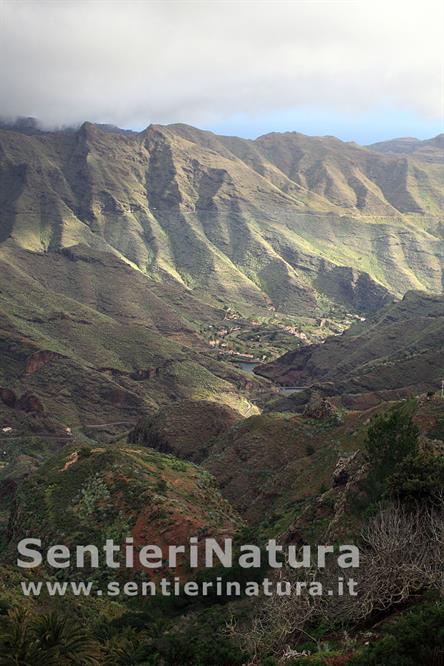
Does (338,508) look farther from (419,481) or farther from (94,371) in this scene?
(94,371)

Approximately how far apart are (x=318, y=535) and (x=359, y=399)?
7103 centimetres

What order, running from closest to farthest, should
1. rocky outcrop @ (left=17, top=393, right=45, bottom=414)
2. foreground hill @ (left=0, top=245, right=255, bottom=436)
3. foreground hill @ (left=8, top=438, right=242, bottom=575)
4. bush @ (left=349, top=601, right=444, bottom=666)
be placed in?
bush @ (left=349, top=601, right=444, bottom=666)
foreground hill @ (left=8, top=438, right=242, bottom=575)
rocky outcrop @ (left=17, top=393, right=45, bottom=414)
foreground hill @ (left=0, top=245, right=255, bottom=436)

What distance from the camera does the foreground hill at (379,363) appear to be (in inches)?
4654

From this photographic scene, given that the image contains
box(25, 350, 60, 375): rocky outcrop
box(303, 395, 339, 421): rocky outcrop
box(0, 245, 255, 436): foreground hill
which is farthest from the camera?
box(25, 350, 60, 375): rocky outcrop

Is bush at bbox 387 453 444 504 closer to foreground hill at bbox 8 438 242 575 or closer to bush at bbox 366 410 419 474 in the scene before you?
bush at bbox 366 410 419 474

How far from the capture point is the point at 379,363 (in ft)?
488

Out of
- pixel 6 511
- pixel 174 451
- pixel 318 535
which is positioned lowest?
pixel 6 511

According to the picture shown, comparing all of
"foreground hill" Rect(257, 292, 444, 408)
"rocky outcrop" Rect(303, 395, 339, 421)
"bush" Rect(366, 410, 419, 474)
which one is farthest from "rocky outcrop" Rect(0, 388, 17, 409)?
"bush" Rect(366, 410, 419, 474)

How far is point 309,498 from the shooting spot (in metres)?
55.3

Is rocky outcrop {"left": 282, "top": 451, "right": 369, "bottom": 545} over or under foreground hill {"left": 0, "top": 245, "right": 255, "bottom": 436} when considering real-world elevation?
over

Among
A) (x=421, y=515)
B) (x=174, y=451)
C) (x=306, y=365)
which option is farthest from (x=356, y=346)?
(x=421, y=515)

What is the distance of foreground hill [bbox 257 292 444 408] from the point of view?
4654 inches

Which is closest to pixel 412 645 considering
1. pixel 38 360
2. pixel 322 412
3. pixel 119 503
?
pixel 119 503

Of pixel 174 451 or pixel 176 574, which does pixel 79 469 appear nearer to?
pixel 176 574
